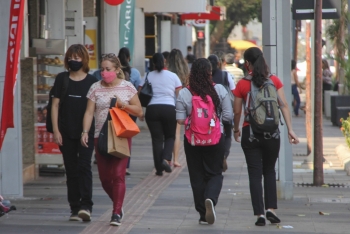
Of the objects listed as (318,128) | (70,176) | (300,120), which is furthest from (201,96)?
(300,120)

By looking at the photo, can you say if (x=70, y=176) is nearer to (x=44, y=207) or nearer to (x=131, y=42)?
(x=44, y=207)

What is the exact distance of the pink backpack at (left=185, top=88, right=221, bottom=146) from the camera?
26.1 feet

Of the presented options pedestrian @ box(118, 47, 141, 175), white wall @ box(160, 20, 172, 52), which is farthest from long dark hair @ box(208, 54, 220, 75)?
white wall @ box(160, 20, 172, 52)

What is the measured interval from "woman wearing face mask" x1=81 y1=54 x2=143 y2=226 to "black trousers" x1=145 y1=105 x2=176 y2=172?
12.9 feet

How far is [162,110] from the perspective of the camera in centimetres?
1198

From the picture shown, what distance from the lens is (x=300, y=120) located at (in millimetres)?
25531

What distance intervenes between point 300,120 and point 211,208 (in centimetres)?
1790

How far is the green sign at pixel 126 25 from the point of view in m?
16.8

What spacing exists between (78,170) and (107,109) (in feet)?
2.29

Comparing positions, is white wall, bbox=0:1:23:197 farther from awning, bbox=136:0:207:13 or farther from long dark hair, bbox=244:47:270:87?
awning, bbox=136:0:207:13

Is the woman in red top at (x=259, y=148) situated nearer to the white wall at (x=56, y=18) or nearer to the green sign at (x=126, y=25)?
the white wall at (x=56, y=18)

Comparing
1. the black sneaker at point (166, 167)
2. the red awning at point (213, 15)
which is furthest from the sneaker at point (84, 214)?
the red awning at point (213, 15)

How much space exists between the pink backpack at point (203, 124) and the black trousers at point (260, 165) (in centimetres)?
28

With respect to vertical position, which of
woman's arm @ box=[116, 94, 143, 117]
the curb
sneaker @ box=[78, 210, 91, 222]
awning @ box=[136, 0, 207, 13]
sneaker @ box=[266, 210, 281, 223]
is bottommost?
the curb
